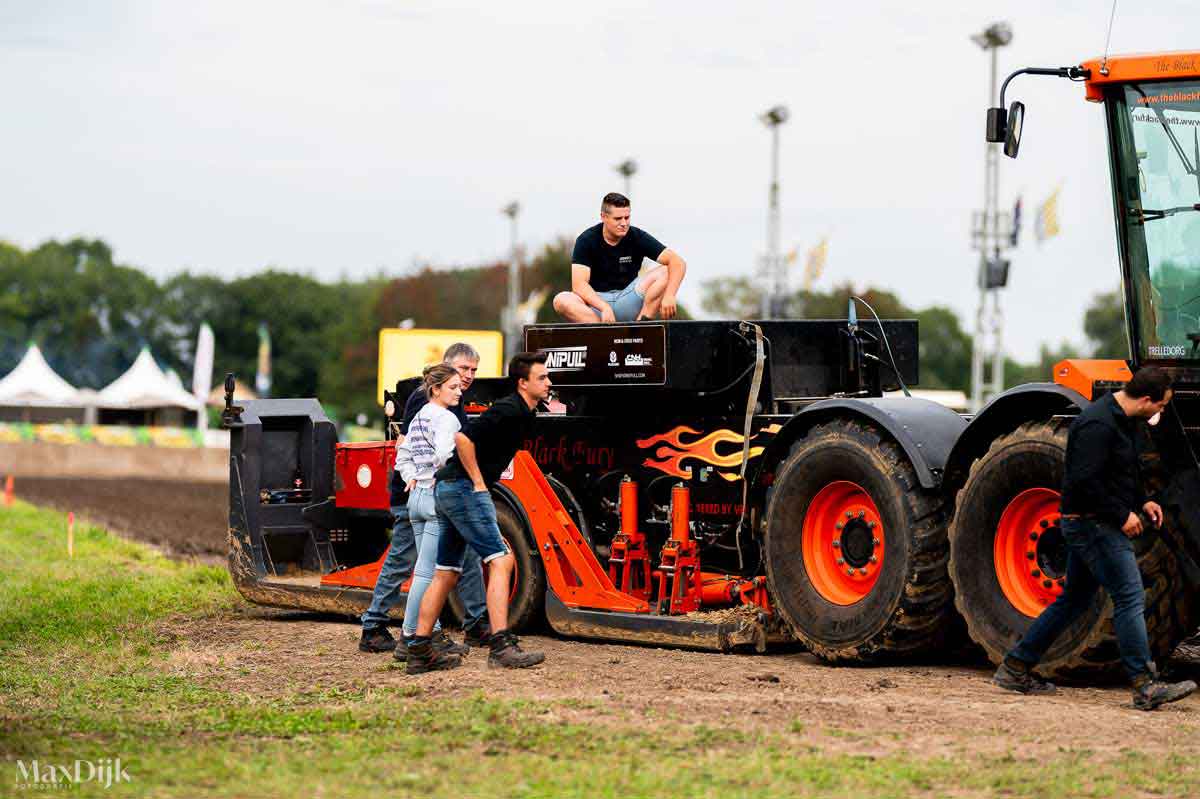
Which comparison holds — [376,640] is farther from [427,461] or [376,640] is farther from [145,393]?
[145,393]

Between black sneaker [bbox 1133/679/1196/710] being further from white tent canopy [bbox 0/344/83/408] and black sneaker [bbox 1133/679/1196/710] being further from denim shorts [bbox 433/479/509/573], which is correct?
white tent canopy [bbox 0/344/83/408]

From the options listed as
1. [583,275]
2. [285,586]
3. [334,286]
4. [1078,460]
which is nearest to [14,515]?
[285,586]

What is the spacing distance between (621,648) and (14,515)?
58.3 ft

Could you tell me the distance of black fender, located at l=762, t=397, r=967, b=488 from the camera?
9.95m

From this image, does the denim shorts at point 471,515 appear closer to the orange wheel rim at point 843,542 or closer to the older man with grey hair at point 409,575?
the older man with grey hair at point 409,575

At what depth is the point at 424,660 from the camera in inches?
404

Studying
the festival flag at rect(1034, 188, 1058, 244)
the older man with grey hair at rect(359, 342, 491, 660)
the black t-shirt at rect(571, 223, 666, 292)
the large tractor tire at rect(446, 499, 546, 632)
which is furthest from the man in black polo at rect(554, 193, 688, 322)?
the festival flag at rect(1034, 188, 1058, 244)

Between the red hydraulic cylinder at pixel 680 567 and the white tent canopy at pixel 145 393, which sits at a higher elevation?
the white tent canopy at pixel 145 393

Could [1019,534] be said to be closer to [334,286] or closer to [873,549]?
[873,549]

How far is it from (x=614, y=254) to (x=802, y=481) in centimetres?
263

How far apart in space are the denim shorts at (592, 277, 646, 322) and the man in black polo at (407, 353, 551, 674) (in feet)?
6.76

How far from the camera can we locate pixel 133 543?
21.8 metres

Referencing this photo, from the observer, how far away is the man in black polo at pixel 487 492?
10.3 meters

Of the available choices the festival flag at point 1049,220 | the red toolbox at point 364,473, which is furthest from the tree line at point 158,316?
the red toolbox at point 364,473
